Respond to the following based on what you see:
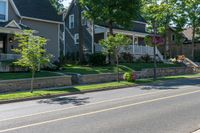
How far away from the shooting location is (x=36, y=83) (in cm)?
2531

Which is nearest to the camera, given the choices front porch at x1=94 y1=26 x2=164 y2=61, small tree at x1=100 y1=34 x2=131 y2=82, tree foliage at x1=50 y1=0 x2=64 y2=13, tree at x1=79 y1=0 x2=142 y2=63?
small tree at x1=100 y1=34 x2=131 y2=82

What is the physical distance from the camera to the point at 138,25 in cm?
5250

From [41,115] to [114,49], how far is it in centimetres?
1688

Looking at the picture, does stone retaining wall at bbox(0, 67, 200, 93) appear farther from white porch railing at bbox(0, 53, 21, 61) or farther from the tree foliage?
the tree foliage

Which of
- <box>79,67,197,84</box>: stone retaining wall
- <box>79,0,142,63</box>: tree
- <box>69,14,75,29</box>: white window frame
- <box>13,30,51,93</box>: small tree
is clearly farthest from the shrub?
<box>13,30,51,93</box>: small tree

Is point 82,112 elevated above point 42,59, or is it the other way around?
point 42,59

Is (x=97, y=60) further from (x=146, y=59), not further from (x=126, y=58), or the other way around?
(x=146, y=59)

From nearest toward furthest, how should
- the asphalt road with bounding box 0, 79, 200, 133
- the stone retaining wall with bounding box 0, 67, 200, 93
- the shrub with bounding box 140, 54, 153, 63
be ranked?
the asphalt road with bounding box 0, 79, 200, 133 < the stone retaining wall with bounding box 0, 67, 200, 93 < the shrub with bounding box 140, 54, 153, 63

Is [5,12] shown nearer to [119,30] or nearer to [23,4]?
[23,4]

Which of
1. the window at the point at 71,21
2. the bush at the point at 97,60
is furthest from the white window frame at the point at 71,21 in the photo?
the bush at the point at 97,60

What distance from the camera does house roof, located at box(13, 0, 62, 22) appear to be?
36.4m

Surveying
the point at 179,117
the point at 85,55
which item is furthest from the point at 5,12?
the point at 179,117

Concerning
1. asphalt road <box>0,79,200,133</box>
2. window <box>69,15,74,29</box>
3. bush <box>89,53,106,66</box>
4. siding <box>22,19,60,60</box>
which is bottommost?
asphalt road <box>0,79,200,133</box>

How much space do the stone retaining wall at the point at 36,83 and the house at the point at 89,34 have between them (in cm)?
1679
